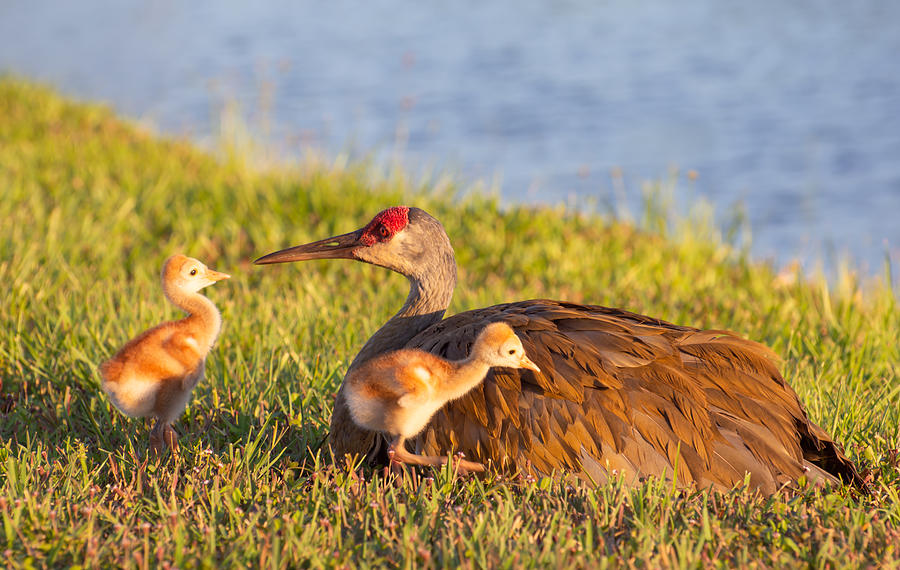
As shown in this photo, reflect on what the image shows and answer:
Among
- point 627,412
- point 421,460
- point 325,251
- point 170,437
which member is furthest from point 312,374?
point 627,412

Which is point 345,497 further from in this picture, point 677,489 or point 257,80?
point 257,80

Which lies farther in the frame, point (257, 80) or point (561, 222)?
point (257, 80)

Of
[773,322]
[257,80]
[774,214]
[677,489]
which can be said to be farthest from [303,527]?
[257,80]

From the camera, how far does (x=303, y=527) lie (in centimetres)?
328

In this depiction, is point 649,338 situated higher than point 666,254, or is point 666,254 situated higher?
point 649,338

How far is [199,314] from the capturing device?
409cm

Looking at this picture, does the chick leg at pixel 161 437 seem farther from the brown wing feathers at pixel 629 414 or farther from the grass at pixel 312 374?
the brown wing feathers at pixel 629 414

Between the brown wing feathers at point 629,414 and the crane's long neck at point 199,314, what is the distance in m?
0.96

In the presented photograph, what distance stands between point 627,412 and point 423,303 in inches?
44.6

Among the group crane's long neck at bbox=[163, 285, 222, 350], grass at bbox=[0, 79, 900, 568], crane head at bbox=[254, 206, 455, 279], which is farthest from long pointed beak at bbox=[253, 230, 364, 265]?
grass at bbox=[0, 79, 900, 568]

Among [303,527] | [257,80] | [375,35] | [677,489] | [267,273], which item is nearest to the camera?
[303,527]

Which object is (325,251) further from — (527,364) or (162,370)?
(527,364)

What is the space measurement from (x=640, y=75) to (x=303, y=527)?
14665 mm

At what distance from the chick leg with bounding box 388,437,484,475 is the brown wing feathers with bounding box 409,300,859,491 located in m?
0.09
